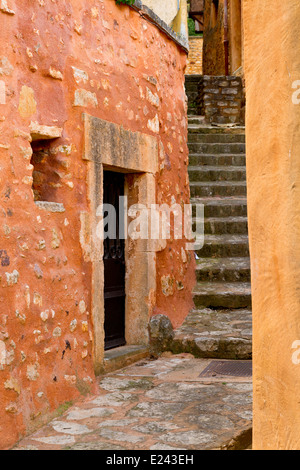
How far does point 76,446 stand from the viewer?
331 centimetres

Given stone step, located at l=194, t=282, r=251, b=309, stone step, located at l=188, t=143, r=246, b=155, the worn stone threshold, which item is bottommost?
the worn stone threshold

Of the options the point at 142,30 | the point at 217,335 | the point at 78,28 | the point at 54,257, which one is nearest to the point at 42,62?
the point at 78,28

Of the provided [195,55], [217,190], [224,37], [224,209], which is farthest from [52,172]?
[195,55]

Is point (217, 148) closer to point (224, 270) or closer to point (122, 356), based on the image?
point (224, 270)

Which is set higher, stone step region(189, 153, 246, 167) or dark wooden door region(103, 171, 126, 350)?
stone step region(189, 153, 246, 167)

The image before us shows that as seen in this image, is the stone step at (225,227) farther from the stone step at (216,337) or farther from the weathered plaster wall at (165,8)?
the weathered plaster wall at (165,8)

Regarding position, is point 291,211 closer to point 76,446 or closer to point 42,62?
point 76,446

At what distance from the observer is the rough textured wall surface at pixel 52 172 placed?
359cm

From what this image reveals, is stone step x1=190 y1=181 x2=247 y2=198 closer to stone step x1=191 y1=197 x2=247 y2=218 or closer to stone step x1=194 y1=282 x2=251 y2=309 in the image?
stone step x1=191 y1=197 x2=247 y2=218

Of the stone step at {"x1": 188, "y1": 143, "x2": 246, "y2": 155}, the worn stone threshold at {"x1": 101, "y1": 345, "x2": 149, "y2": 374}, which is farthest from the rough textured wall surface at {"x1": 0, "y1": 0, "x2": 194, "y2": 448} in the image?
the stone step at {"x1": 188, "y1": 143, "x2": 246, "y2": 155}

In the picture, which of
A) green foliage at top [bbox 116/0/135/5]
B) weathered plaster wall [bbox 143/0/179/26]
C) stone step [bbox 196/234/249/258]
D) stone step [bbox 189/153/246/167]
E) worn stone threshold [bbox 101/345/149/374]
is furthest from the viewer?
stone step [bbox 189/153/246/167]

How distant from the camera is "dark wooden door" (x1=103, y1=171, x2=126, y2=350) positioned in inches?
215

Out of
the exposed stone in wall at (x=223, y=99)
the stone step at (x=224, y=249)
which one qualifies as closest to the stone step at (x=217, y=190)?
the stone step at (x=224, y=249)
